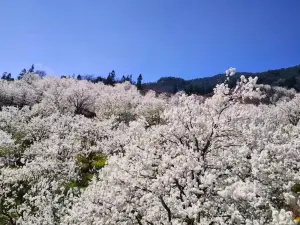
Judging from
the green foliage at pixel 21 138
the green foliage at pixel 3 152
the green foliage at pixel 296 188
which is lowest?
the green foliage at pixel 296 188

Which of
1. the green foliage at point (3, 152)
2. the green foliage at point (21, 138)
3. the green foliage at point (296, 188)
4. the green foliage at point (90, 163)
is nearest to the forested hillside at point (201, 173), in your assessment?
the green foliage at point (296, 188)

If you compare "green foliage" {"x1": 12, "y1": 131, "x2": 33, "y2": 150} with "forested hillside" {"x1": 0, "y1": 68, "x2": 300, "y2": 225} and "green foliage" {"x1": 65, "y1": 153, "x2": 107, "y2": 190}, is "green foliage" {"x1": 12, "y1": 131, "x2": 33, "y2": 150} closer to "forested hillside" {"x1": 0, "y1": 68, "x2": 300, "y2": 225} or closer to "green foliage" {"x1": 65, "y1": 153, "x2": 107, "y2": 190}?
"green foliage" {"x1": 65, "y1": 153, "x2": 107, "y2": 190}

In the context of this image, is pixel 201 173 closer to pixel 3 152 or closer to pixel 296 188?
pixel 296 188

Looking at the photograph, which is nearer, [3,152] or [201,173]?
[201,173]

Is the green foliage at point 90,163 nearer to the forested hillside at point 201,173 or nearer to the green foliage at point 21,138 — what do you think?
the green foliage at point 21,138

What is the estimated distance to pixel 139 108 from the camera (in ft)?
291

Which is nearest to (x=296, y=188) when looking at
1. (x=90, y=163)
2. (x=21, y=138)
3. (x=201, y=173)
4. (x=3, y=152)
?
(x=201, y=173)

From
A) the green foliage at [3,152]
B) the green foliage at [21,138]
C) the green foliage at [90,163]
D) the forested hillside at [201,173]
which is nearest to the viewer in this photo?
the forested hillside at [201,173]

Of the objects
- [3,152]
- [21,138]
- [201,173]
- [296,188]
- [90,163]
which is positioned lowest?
[296,188]

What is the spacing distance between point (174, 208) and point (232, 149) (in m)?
4.34

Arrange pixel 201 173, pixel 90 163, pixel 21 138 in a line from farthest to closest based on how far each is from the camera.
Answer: pixel 21 138 < pixel 90 163 < pixel 201 173

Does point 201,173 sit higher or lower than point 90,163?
higher

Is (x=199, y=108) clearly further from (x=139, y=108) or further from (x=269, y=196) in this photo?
(x=139, y=108)

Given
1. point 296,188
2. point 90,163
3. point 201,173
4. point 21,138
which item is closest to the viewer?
point 201,173
